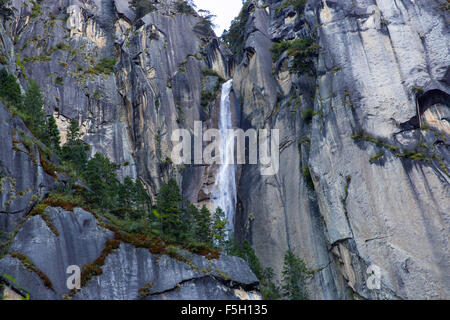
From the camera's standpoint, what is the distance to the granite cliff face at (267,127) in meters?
25.0

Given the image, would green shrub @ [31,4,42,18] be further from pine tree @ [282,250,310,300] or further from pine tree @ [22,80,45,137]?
pine tree @ [282,250,310,300]

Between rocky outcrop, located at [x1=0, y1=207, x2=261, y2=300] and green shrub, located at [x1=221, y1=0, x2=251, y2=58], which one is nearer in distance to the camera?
rocky outcrop, located at [x1=0, y1=207, x2=261, y2=300]

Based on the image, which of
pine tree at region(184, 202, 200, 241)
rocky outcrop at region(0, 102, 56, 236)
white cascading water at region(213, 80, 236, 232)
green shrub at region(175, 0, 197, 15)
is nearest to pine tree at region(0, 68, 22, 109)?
rocky outcrop at region(0, 102, 56, 236)

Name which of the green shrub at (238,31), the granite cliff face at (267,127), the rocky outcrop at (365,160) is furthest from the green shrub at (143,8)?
the rocky outcrop at (365,160)

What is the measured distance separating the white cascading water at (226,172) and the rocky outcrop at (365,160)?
4.68 feet

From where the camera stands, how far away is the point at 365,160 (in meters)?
33.0

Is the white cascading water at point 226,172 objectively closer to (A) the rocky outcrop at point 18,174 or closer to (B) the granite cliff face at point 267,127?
(B) the granite cliff face at point 267,127

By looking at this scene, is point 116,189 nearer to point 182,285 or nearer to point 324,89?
point 182,285

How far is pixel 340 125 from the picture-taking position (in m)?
35.5

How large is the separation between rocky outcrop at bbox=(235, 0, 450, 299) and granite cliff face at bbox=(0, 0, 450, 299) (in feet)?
0.37

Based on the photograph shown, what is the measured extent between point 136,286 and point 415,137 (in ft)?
77.3

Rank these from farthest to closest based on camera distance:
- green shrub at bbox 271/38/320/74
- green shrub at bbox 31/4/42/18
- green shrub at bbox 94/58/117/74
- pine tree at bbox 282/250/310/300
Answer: green shrub at bbox 31/4/42/18 < green shrub at bbox 94/58/117/74 < green shrub at bbox 271/38/320/74 < pine tree at bbox 282/250/310/300

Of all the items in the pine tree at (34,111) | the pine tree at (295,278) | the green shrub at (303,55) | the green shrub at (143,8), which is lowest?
the pine tree at (295,278)

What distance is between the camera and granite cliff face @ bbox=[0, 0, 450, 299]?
82.2 feet
